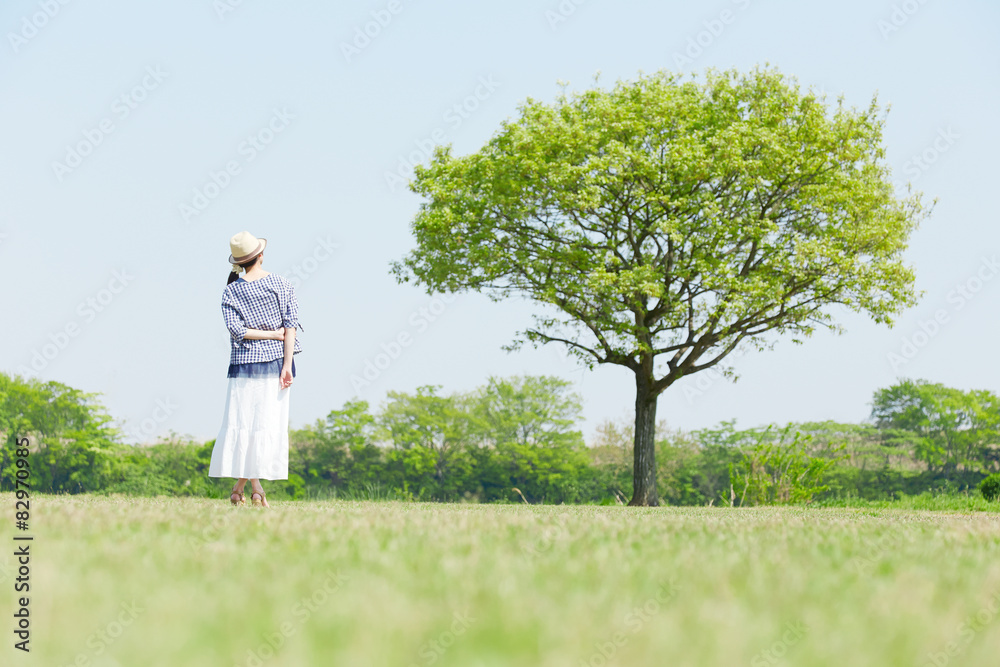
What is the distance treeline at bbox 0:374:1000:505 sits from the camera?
3466 centimetres

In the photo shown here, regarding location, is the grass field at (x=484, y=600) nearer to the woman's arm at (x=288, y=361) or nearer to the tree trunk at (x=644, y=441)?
the woman's arm at (x=288, y=361)

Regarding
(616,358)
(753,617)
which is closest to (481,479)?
(616,358)

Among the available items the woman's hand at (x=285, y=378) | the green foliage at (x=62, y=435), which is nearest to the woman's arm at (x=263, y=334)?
the woman's hand at (x=285, y=378)

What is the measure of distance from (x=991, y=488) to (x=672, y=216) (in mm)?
11112

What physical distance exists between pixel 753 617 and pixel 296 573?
6.05 feet

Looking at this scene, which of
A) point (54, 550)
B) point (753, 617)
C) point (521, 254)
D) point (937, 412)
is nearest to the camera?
point (753, 617)

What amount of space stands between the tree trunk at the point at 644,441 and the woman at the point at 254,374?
1347 centimetres

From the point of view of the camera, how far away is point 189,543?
420 centimetres

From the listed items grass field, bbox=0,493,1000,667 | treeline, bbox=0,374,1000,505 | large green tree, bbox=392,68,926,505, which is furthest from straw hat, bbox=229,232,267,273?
treeline, bbox=0,374,1000,505

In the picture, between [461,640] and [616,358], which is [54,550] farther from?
[616,358]

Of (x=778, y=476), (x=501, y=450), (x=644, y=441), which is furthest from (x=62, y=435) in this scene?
(x=778, y=476)

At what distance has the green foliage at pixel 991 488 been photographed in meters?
19.8

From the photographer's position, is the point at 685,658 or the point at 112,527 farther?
the point at 112,527

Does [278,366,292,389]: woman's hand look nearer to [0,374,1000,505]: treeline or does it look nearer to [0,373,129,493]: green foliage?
[0,374,1000,505]: treeline
